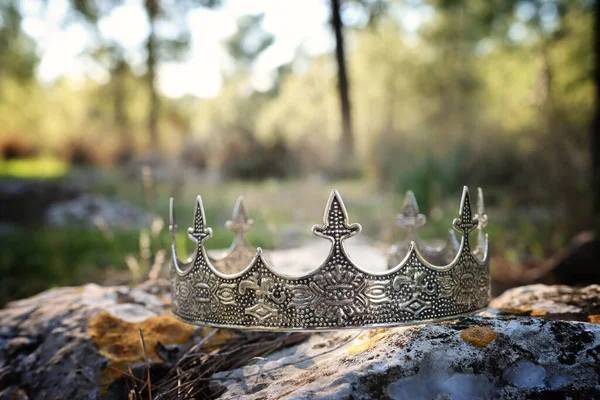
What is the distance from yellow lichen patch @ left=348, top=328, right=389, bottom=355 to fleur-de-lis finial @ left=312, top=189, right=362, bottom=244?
0.36 m

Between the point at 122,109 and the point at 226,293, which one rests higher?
the point at 122,109

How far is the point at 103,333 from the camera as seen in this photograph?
1932mm

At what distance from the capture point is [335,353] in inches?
Result: 67.4

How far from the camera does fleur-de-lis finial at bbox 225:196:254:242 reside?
3.03 m

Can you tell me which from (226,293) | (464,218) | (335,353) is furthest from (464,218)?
(226,293)

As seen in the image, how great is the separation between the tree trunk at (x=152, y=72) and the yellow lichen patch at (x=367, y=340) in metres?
10.8

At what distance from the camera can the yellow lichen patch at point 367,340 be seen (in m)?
1.61

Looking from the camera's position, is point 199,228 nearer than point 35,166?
Yes

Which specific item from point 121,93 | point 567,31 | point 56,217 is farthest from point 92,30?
point 567,31

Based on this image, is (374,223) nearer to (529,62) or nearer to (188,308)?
(188,308)

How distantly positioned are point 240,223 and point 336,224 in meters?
1.25

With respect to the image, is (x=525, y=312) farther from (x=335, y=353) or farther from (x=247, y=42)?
(x=247, y=42)

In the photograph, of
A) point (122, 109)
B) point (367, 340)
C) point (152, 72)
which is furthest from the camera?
point (122, 109)

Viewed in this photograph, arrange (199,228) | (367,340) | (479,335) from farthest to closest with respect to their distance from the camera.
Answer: (199,228), (367,340), (479,335)
